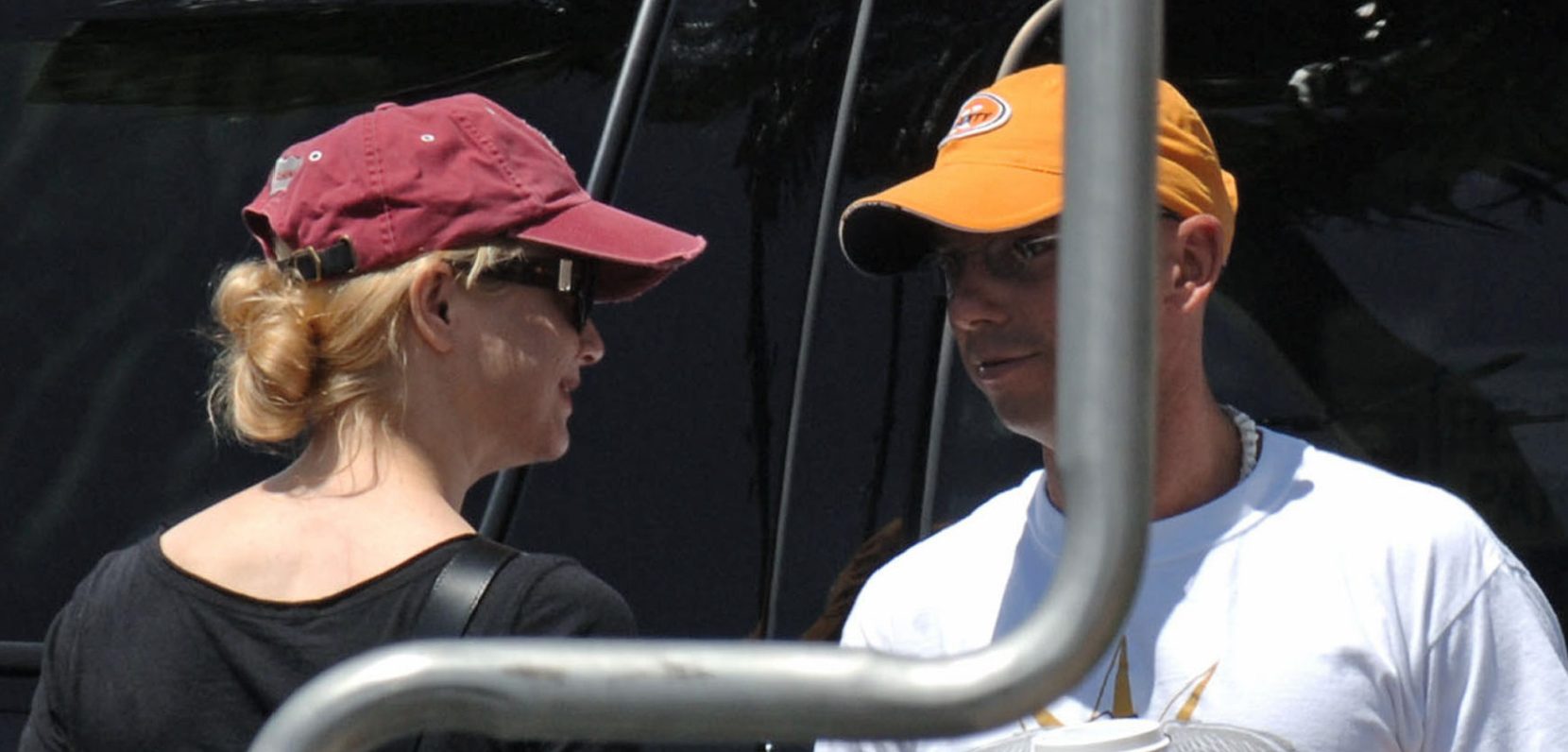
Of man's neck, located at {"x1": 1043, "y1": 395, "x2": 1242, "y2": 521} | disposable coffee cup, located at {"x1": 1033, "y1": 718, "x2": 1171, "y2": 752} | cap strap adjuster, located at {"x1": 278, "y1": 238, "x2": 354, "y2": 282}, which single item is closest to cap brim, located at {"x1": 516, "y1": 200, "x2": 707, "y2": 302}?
cap strap adjuster, located at {"x1": 278, "y1": 238, "x2": 354, "y2": 282}

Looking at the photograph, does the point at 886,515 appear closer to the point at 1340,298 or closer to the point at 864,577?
the point at 864,577

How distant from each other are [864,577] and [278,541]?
66cm

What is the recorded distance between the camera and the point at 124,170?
2.44 m

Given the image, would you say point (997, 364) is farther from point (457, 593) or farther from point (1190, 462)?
point (457, 593)

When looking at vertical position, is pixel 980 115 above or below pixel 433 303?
above

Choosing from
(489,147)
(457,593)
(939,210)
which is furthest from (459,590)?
(939,210)

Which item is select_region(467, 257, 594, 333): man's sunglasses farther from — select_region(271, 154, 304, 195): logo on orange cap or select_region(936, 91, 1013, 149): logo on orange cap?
select_region(936, 91, 1013, 149): logo on orange cap

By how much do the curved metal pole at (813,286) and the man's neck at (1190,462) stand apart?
0.29 m

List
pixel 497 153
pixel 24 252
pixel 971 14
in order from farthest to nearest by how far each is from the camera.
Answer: pixel 24 252 < pixel 971 14 < pixel 497 153

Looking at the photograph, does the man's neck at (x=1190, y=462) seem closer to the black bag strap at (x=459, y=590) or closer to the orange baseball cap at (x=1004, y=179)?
the orange baseball cap at (x=1004, y=179)

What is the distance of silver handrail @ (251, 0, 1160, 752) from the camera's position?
2.66 ft

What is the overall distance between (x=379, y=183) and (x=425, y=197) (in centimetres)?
4

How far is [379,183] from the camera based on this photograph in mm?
1694

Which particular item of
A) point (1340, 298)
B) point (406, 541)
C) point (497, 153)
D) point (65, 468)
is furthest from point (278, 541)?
point (1340, 298)
